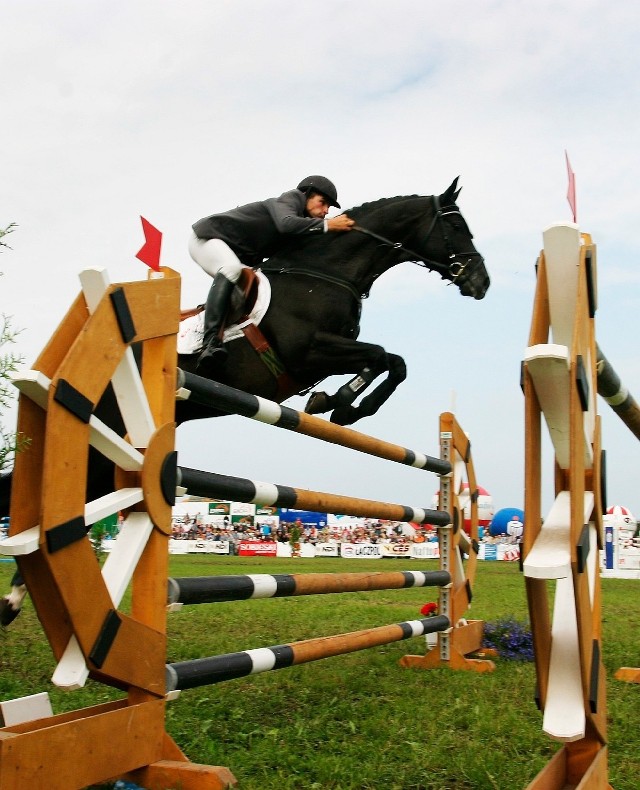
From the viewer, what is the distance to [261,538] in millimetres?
28219

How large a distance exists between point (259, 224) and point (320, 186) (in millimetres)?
550

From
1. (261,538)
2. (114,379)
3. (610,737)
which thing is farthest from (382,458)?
(261,538)

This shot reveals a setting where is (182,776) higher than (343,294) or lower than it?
lower

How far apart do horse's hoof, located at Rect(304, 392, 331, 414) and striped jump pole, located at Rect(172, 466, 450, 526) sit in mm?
755

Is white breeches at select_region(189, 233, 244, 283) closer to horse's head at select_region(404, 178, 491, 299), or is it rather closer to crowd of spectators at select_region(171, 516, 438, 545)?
horse's head at select_region(404, 178, 491, 299)

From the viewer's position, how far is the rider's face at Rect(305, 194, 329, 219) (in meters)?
5.24

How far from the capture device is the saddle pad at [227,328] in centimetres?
460

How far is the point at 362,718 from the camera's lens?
10.7 feet

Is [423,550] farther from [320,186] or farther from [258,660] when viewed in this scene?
[258,660]

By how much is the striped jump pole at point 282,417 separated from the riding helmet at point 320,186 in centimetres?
169

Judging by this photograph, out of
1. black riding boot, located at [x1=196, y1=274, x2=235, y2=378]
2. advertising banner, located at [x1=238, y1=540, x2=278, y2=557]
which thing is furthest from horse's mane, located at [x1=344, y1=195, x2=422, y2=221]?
advertising banner, located at [x1=238, y1=540, x2=278, y2=557]

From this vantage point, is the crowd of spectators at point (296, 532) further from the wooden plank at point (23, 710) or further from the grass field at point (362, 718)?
the wooden plank at point (23, 710)

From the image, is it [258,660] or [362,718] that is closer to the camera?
[258,660]

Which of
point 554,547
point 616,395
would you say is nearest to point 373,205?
point 616,395
